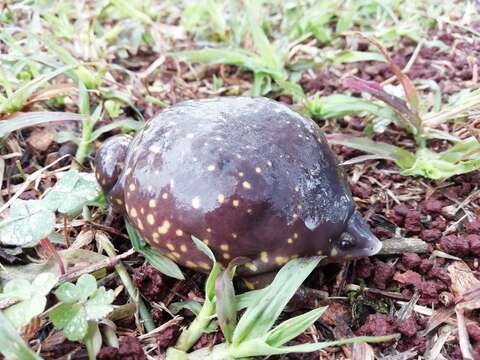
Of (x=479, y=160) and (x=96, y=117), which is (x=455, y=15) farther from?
(x=96, y=117)

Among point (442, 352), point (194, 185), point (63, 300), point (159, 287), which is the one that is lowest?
point (442, 352)

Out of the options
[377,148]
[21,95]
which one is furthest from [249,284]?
[21,95]

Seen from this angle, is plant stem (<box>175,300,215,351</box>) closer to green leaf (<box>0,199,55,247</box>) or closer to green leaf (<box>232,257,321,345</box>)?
green leaf (<box>232,257,321,345</box>)

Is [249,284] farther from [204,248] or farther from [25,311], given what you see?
[25,311]

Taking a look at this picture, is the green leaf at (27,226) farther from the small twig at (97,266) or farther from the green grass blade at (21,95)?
the green grass blade at (21,95)

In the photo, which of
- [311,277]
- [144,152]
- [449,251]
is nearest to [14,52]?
[144,152]

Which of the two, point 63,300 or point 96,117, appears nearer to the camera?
point 63,300

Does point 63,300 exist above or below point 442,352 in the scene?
above
